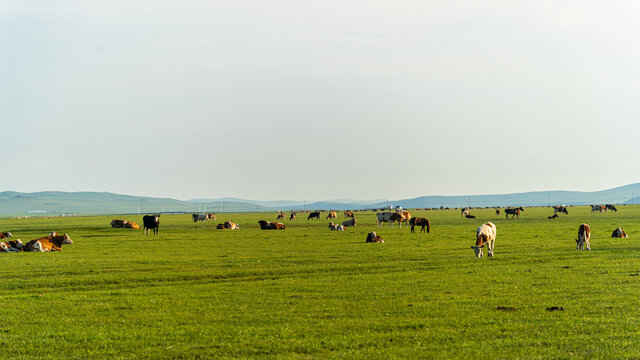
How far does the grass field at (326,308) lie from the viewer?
11930mm

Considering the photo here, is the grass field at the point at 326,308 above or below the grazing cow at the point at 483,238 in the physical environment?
below

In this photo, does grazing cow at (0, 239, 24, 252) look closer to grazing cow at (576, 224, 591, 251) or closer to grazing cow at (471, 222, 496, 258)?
grazing cow at (471, 222, 496, 258)

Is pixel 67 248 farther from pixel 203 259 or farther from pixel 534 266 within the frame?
pixel 534 266

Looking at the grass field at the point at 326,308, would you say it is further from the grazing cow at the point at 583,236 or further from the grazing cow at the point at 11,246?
the grazing cow at the point at 11,246

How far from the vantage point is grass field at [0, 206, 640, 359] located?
11.9m

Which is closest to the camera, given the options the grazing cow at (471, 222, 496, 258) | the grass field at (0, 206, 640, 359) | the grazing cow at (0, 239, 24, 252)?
the grass field at (0, 206, 640, 359)

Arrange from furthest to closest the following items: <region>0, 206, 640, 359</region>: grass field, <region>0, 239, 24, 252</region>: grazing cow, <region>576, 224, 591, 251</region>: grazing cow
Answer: <region>0, 239, 24, 252</region>: grazing cow
<region>576, 224, 591, 251</region>: grazing cow
<region>0, 206, 640, 359</region>: grass field

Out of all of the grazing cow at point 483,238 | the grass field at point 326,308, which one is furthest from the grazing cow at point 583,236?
the grazing cow at point 483,238

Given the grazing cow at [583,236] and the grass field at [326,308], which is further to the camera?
the grazing cow at [583,236]

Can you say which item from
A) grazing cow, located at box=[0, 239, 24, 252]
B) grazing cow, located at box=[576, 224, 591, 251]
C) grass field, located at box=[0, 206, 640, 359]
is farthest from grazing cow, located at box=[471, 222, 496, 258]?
grazing cow, located at box=[0, 239, 24, 252]

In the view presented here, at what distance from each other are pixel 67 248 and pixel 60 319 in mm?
26600


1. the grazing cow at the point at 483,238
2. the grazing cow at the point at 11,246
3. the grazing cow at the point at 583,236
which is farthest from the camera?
the grazing cow at the point at 11,246

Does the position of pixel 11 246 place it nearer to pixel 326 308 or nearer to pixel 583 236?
pixel 326 308

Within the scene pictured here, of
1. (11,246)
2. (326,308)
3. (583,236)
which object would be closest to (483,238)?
(583,236)
